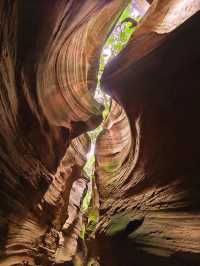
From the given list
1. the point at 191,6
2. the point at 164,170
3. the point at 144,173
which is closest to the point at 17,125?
the point at 144,173

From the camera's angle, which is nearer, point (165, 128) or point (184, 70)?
point (184, 70)

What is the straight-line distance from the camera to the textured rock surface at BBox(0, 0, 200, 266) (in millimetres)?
2996

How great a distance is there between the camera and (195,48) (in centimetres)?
318

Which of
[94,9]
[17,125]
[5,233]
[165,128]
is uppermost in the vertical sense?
[94,9]

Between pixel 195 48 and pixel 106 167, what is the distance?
11.3 feet

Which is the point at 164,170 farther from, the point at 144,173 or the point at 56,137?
the point at 56,137

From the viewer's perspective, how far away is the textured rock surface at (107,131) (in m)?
3.00

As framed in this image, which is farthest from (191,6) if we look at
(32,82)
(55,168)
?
(55,168)

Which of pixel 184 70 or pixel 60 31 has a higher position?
pixel 60 31

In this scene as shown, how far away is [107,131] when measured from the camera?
700 cm

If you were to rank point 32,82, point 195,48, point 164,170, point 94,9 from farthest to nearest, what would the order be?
point 94,9 → point 32,82 → point 164,170 → point 195,48

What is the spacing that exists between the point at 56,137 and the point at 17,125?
5.61 ft

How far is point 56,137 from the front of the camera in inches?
239

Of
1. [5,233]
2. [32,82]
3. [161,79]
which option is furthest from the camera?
[32,82]
